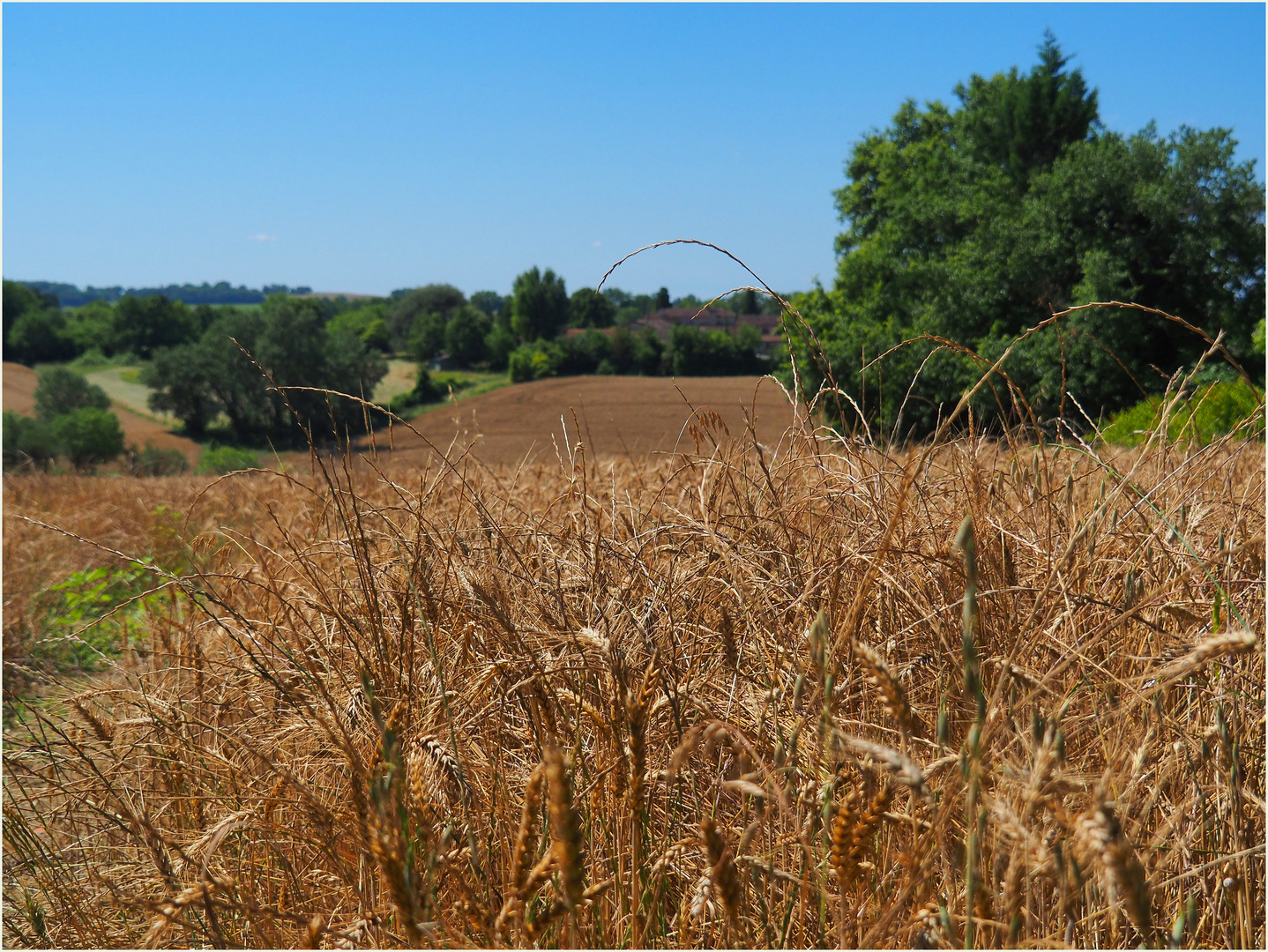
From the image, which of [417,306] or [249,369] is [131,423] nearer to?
[249,369]

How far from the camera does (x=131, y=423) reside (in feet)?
168

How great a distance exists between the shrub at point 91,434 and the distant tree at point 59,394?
899cm

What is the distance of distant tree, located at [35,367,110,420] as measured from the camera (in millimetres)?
44406

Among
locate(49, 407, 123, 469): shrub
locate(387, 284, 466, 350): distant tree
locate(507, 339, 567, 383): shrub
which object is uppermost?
locate(387, 284, 466, 350): distant tree

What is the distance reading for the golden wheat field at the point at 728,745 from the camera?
3.25 ft

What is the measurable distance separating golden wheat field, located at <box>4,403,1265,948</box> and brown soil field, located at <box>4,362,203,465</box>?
4743cm

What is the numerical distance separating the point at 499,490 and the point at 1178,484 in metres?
2.36

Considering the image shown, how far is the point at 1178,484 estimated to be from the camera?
7.21 feet

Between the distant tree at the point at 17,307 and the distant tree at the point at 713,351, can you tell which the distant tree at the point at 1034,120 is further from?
the distant tree at the point at 17,307

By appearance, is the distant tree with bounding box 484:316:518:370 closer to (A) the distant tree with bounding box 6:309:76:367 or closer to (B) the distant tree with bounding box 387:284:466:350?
(B) the distant tree with bounding box 387:284:466:350

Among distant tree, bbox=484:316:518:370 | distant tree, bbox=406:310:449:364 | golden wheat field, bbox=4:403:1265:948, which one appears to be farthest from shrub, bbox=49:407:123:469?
distant tree, bbox=406:310:449:364

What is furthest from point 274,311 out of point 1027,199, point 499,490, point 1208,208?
point 499,490

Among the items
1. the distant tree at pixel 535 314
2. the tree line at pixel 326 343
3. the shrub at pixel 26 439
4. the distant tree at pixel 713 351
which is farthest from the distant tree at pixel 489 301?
the shrub at pixel 26 439

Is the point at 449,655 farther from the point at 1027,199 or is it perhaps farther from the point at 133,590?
the point at 1027,199
